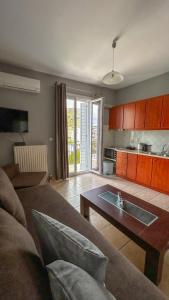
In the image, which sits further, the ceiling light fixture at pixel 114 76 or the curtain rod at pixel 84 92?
the curtain rod at pixel 84 92

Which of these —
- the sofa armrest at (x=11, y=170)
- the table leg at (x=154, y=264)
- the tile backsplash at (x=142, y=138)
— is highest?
the tile backsplash at (x=142, y=138)

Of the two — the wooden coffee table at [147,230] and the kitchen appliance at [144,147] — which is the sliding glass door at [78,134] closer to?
the kitchen appliance at [144,147]

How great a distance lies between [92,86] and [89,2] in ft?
8.40

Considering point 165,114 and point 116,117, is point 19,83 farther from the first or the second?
point 165,114

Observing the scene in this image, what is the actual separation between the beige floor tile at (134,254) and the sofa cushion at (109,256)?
24.9 inches

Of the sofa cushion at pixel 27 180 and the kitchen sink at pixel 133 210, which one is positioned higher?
the sofa cushion at pixel 27 180

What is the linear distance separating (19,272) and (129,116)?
3760mm

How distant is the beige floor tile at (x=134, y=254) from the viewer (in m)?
1.40

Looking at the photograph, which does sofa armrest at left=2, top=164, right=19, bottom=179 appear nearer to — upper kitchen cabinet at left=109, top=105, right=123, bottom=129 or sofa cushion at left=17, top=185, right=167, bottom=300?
sofa cushion at left=17, top=185, right=167, bottom=300

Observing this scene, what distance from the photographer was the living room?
1.91 feet

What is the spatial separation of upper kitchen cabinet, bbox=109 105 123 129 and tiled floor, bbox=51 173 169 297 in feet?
4.87

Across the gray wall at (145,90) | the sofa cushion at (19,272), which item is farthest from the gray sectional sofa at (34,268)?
the gray wall at (145,90)

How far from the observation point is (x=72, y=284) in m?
0.44

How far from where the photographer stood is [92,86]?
4070 millimetres
